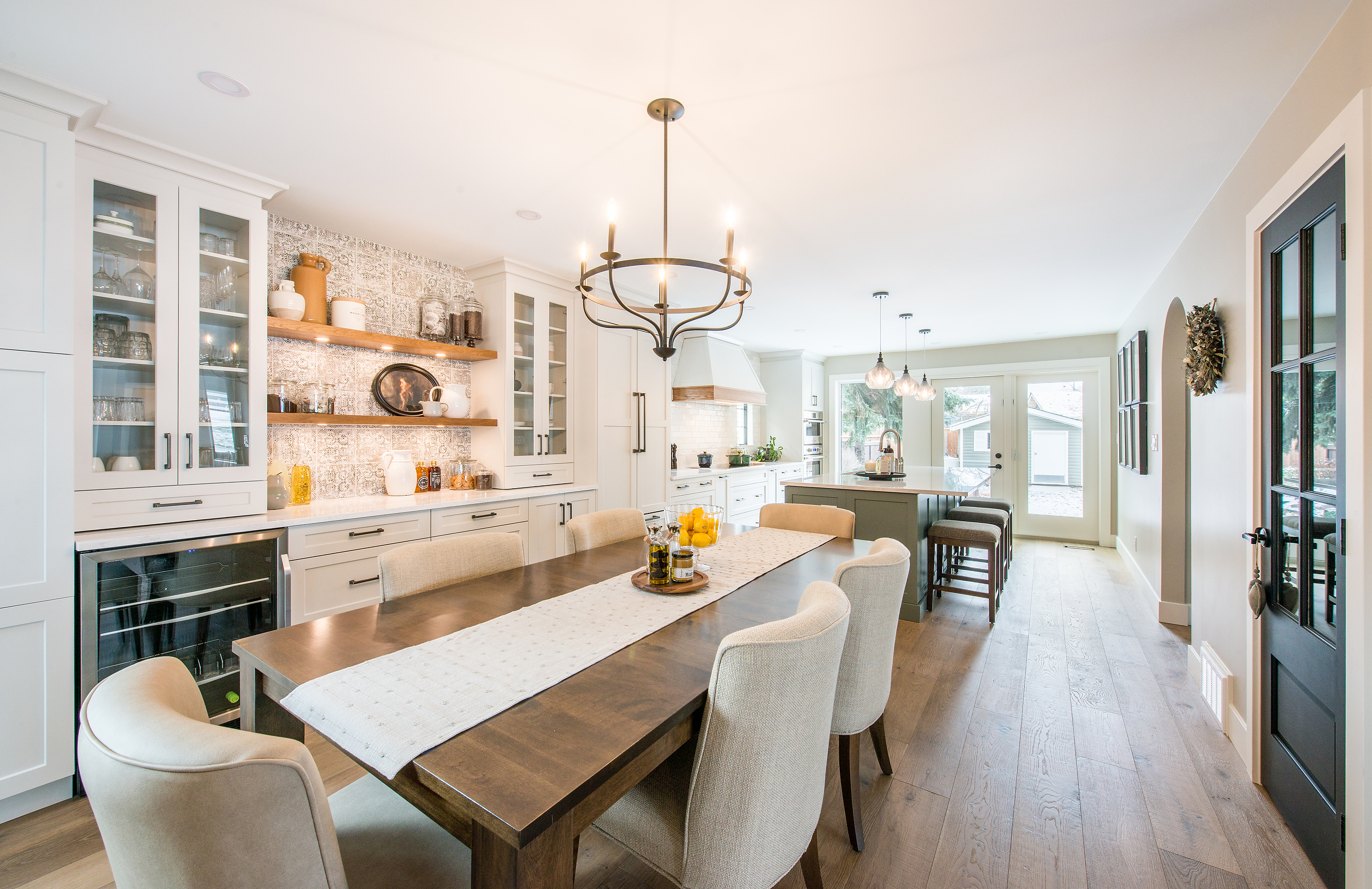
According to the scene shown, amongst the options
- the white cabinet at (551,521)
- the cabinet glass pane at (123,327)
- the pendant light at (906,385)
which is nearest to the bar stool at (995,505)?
the pendant light at (906,385)

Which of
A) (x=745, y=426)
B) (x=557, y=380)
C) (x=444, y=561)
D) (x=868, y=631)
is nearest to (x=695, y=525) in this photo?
(x=868, y=631)

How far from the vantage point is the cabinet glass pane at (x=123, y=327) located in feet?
7.22

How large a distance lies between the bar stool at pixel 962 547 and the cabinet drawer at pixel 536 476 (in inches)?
109

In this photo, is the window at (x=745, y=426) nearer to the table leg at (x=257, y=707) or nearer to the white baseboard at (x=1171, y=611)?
the white baseboard at (x=1171, y=611)

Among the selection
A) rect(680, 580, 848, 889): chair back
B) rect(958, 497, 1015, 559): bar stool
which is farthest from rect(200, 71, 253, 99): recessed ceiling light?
rect(958, 497, 1015, 559): bar stool

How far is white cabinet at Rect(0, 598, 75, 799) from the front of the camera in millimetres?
1875

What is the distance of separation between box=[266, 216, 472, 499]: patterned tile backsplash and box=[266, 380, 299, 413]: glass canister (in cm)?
10

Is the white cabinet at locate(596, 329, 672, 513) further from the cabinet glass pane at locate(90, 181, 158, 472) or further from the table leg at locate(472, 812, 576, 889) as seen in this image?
the table leg at locate(472, 812, 576, 889)

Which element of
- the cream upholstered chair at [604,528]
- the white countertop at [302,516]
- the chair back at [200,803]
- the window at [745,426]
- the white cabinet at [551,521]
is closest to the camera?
the chair back at [200,803]

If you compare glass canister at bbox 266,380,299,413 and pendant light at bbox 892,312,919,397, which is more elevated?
pendant light at bbox 892,312,919,397

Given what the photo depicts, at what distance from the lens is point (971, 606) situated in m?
4.22

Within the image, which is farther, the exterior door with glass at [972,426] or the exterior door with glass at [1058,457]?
the exterior door with glass at [972,426]

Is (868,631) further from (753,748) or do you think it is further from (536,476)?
(536,476)

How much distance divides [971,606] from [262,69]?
16.3 feet
